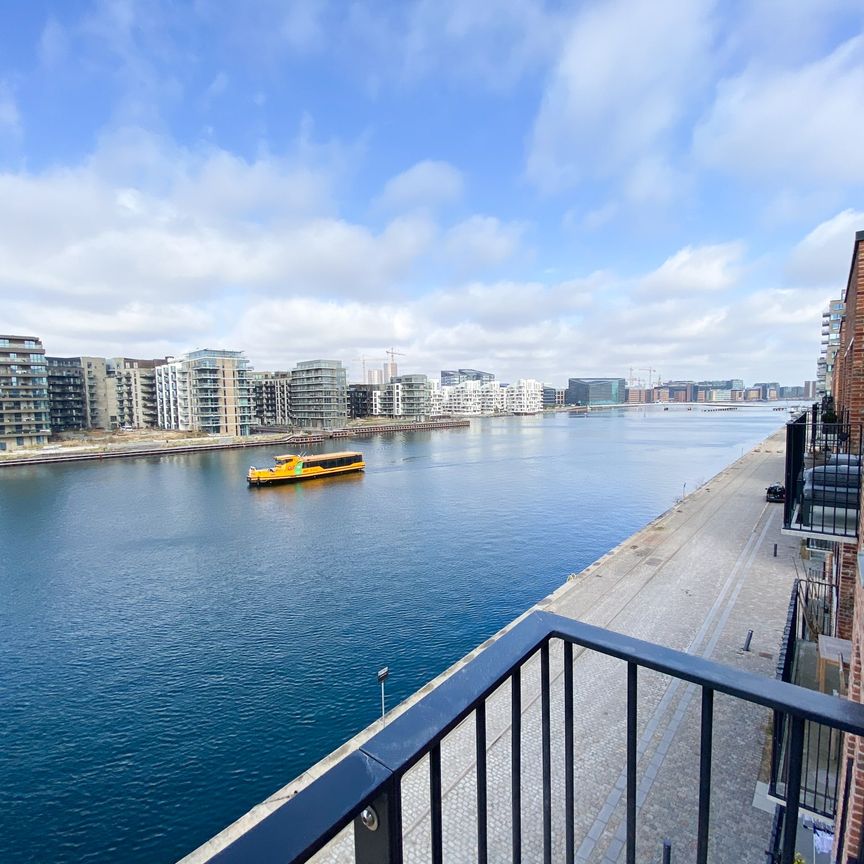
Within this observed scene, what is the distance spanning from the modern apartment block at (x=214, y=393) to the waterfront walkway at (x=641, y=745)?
2729 inches

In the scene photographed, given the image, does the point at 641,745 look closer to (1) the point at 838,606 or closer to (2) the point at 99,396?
(1) the point at 838,606

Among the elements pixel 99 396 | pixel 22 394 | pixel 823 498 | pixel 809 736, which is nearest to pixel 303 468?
pixel 22 394

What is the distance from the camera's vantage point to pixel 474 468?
5053cm

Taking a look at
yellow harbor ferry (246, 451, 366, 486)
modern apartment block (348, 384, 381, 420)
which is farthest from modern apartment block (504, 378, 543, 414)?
yellow harbor ferry (246, 451, 366, 486)

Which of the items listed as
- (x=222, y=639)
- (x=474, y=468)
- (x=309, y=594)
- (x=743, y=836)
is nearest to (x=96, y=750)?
(x=222, y=639)

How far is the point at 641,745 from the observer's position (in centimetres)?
916

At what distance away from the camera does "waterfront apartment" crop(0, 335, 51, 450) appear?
60.0 meters

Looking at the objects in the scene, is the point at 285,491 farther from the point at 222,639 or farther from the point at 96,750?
the point at 96,750

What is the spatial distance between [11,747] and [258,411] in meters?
101

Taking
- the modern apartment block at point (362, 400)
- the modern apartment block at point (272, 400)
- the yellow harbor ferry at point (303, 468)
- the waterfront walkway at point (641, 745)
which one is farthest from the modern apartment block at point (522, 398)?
the waterfront walkway at point (641, 745)

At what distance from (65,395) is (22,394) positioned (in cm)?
2261

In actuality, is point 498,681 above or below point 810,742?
above

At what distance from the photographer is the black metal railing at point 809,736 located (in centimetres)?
556

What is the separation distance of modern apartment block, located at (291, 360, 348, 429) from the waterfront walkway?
257ft
